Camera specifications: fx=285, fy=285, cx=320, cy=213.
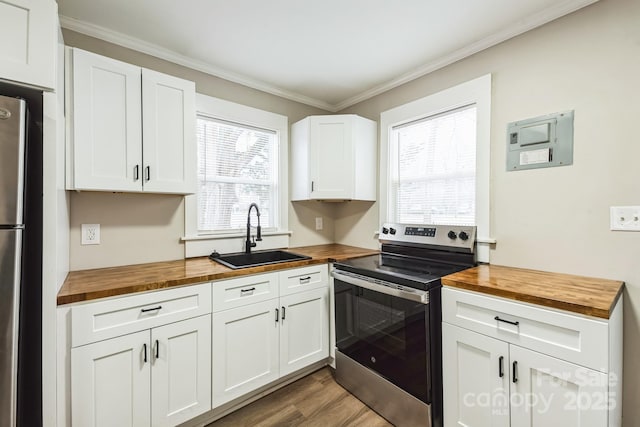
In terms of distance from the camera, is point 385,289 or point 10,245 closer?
point 10,245

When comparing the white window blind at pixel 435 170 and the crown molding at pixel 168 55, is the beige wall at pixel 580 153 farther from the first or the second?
the crown molding at pixel 168 55

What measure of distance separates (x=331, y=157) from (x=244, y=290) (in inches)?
54.3

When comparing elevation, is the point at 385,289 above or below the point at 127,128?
below

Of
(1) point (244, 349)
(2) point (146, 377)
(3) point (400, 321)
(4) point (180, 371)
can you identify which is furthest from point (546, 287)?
(2) point (146, 377)

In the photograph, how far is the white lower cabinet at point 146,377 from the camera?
133cm

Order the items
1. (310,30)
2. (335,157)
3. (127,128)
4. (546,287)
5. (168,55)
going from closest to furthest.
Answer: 1. (546,287)
2. (127,128)
3. (310,30)
4. (168,55)
5. (335,157)

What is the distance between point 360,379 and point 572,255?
1.49 m

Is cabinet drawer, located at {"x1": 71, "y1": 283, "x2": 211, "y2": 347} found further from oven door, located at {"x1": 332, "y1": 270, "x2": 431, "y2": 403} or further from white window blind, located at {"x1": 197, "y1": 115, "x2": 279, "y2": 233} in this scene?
oven door, located at {"x1": 332, "y1": 270, "x2": 431, "y2": 403}

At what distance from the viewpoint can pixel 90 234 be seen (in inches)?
70.4

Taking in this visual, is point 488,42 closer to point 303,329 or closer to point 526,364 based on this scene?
point 526,364

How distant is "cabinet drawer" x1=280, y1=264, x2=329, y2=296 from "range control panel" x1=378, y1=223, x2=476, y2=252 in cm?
64

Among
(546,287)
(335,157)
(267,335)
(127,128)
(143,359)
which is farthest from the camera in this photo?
(335,157)

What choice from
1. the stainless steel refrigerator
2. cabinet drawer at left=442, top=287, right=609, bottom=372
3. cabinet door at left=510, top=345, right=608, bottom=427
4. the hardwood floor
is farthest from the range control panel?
the stainless steel refrigerator

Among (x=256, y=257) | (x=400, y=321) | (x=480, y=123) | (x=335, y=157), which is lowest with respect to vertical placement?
(x=400, y=321)
